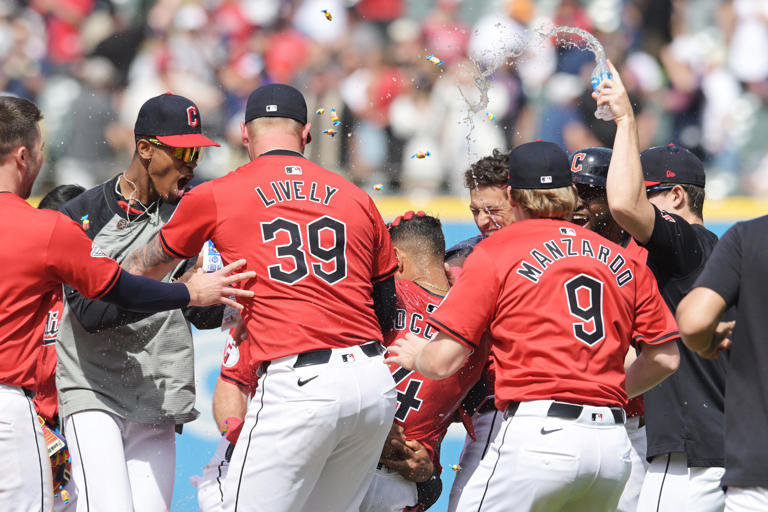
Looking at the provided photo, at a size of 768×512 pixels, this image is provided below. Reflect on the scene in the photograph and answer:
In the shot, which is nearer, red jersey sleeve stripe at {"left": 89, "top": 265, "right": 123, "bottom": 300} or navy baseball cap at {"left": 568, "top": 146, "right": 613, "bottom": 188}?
red jersey sleeve stripe at {"left": 89, "top": 265, "right": 123, "bottom": 300}

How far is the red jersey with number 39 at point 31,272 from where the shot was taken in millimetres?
3777

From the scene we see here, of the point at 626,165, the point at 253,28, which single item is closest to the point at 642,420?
the point at 626,165

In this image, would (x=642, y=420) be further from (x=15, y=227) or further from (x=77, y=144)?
(x=77, y=144)

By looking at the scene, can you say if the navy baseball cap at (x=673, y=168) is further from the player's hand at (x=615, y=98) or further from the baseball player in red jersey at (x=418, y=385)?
the baseball player in red jersey at (x=418, y=385)

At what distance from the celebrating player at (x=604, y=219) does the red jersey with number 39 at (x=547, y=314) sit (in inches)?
46.5

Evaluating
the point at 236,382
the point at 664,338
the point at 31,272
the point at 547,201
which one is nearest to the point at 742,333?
the point at 664,338

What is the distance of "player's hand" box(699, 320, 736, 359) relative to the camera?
3.28 metres

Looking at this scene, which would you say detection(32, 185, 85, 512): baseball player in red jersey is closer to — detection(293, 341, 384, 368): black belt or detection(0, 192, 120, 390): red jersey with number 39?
detection(0, 192, 120, 390): red jersey with number 39

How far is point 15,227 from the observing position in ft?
12.4

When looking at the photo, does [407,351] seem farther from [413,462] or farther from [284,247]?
[413,462]

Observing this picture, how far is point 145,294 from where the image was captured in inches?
161

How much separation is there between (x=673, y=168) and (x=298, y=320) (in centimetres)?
197

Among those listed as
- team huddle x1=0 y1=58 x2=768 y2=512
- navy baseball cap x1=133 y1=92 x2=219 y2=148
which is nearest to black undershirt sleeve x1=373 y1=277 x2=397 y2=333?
team huddle x1=0 y1=58 x2=768 y2=512

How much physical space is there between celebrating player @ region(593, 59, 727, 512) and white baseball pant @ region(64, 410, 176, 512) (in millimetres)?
2320
